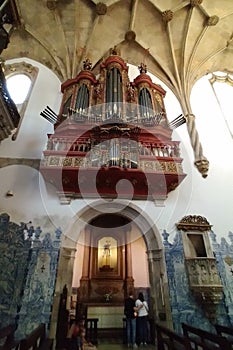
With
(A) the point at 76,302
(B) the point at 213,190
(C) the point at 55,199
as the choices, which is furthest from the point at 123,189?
(A) the point at 76,302

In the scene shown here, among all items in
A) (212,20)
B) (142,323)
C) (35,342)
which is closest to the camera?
(35,342)

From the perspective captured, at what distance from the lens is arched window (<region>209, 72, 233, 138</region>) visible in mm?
9270

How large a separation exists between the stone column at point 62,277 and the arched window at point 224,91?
753 cm

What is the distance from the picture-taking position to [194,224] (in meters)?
6.12

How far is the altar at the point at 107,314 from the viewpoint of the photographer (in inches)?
299

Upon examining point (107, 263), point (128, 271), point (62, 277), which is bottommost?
point (62, 277)

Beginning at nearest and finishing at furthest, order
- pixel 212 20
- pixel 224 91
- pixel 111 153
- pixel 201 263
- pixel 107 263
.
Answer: pixel 201 263 < pixel 111 153 < pixel 107 263 < pixel 212 20 < pixel 224 91

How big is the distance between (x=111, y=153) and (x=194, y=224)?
2927 millimetres

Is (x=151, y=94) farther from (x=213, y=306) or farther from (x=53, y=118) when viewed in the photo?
Answer: (x=213, y=306)

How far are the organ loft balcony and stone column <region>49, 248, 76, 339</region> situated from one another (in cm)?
137

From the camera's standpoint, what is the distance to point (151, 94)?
322 inches

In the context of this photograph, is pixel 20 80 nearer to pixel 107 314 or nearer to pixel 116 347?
pixel 107 314

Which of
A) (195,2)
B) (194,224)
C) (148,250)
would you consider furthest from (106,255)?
(195,2)

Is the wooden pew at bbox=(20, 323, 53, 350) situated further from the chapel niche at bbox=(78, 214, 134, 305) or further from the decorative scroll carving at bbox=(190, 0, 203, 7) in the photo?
the decorative scroll carving at bbox=(190, 0, 203, 7)
